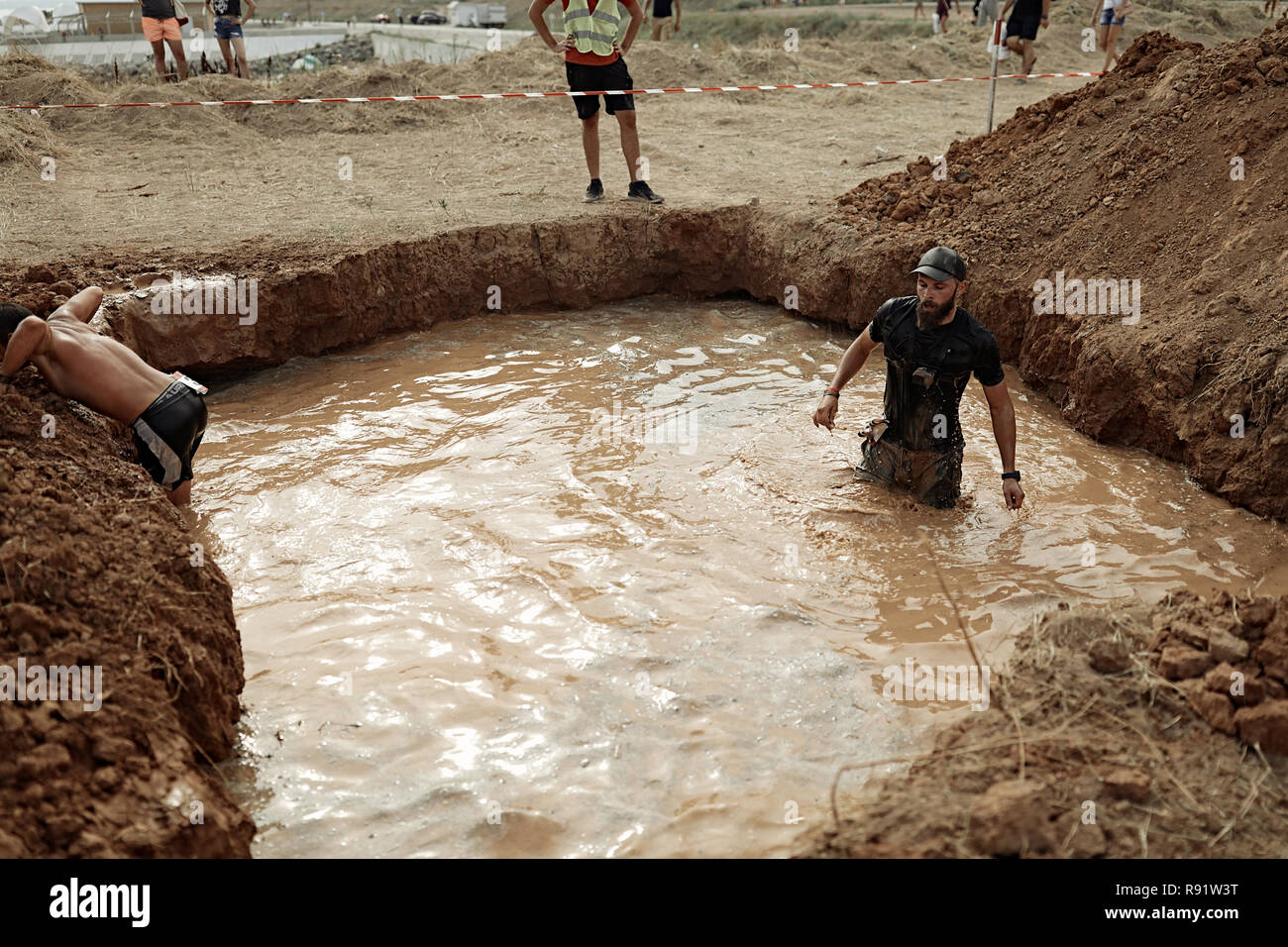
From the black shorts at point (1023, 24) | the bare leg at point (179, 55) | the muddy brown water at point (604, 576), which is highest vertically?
the black shorts at point (1023, 24)

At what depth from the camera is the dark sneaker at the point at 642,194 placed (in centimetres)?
864

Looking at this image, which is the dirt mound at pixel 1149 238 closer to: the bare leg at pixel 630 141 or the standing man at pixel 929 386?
the standing man at pixel 929 386

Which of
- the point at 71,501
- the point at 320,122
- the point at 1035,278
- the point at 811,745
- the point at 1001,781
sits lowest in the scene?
the point at 811,745

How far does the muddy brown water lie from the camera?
3.40 metres

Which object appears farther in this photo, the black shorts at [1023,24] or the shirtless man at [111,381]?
the black shorts at [1023,24]

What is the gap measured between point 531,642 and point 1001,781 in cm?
213

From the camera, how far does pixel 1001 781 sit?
2.80 meters

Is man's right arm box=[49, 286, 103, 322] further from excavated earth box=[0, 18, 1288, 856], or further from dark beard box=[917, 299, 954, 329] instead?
dark beard box=[917, 299, 954, 329]

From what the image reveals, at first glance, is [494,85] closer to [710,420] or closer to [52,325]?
[710,420]

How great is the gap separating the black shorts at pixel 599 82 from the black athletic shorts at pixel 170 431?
458 cm

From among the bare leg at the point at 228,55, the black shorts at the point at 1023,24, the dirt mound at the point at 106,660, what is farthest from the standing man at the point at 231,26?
the dirt mound at the point at 106,660

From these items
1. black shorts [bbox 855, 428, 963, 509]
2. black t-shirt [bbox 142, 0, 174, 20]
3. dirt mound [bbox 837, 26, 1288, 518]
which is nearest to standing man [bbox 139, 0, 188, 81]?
black t-shirt [bbox 142, 0, 174, 20]

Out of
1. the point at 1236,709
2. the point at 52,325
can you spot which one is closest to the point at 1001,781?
the point at 1236,709

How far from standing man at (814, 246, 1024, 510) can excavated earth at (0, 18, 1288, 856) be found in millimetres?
1532
